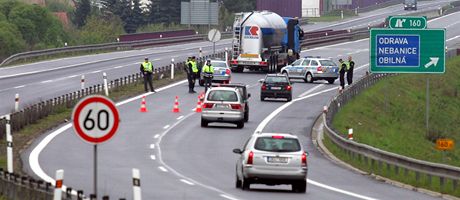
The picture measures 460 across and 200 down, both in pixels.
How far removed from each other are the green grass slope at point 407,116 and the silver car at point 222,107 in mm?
5245

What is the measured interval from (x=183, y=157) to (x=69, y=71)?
38935mm

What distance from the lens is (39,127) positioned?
40.4 m

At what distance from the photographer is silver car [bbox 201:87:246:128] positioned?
42.3 m

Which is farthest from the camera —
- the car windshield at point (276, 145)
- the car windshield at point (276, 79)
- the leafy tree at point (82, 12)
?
the leafy tree at point (82, 12)

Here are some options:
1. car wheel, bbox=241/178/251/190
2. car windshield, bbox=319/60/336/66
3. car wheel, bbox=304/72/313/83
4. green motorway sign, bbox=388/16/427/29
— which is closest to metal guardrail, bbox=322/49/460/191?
green motorway sign, bbox=388/16/427/29

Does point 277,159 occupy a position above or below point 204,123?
above

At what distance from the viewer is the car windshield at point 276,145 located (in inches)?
992

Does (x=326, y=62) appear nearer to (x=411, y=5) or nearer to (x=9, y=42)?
(x=9, y=42)

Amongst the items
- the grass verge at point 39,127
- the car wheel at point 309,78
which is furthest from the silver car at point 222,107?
the car wheel at point 309,78

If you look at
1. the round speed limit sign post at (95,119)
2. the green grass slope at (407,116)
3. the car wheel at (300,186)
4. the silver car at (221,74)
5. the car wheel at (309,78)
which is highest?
the round speed limit sign post at (95,119)

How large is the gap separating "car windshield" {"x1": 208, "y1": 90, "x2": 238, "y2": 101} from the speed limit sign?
27.4 metres

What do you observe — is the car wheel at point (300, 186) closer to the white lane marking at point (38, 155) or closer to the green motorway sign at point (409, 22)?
Answer: the white lane marking at point (38, 155)

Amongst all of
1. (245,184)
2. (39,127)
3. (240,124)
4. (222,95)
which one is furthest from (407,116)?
(245,184)

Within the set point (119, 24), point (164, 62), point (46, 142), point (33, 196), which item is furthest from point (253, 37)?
point (119, 24)
